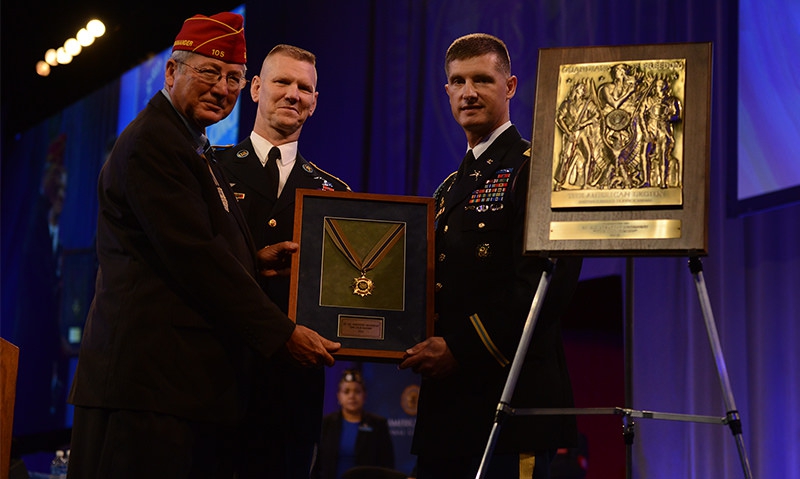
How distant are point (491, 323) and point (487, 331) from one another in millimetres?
26

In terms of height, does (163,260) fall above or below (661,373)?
above

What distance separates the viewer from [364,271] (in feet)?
8.97

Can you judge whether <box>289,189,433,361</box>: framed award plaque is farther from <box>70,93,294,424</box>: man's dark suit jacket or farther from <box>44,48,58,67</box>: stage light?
<box>44,48,58,67</box>: stage light

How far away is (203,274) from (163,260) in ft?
0.36

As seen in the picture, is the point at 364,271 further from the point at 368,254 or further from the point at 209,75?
the point at 209,75

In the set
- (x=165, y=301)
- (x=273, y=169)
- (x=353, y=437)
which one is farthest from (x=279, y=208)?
(x=353, y=437)

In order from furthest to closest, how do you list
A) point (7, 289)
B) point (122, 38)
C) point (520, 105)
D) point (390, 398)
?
1. point (7, 289)
2. point (122, 38)
3. point (390, 398)
4. point (520, 105)

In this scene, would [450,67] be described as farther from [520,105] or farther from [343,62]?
[343,62]

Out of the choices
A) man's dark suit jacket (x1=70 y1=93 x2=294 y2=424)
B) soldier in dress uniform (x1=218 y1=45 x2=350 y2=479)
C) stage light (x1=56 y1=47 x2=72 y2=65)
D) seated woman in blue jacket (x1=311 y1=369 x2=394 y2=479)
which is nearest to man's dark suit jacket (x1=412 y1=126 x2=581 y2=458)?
soldier in dress uniform (x1=218 y1=45 x2=350 y2=479)

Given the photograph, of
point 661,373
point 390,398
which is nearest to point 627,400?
point 661,373

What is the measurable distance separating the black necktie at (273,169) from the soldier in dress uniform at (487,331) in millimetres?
576

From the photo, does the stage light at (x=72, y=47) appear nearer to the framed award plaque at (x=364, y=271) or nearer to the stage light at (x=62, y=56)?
the stage light at (x=62, y=56)

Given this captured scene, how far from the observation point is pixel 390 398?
5.33 m

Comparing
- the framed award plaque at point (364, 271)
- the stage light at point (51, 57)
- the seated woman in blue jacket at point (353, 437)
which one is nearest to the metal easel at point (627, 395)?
the framed award plaque at point (364, 271)
